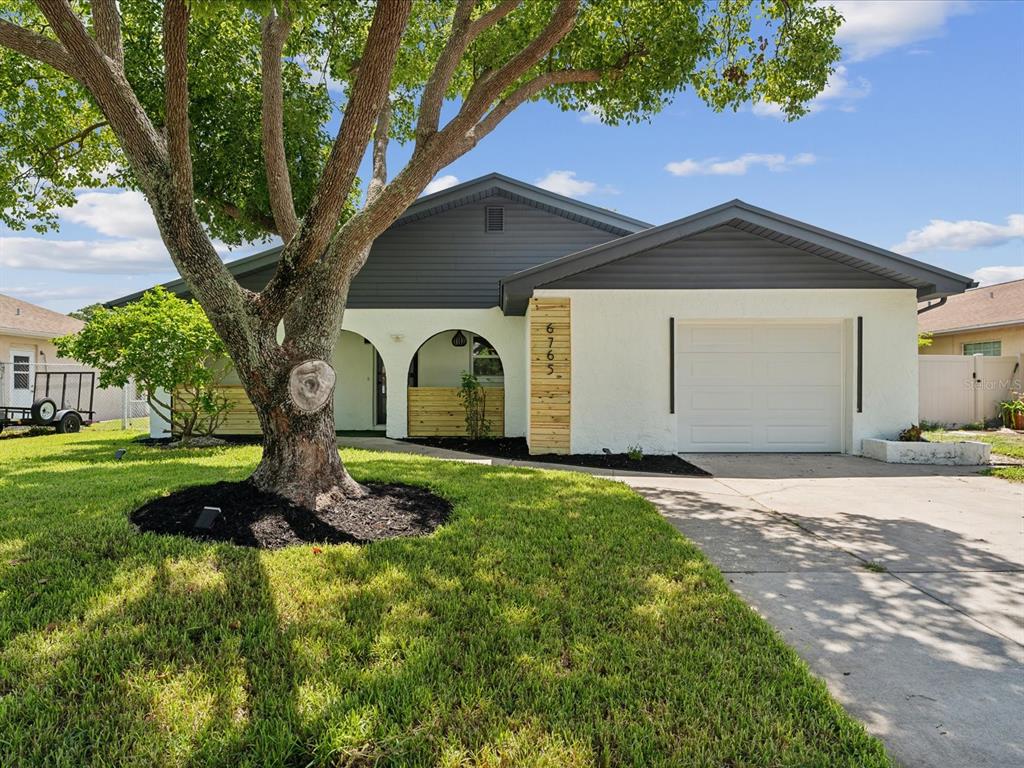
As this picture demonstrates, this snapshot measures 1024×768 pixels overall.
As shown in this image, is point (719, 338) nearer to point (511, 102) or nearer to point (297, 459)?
point (511, 102)

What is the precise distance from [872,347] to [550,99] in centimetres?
664

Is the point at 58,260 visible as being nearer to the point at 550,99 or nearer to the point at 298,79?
the point at 298,79

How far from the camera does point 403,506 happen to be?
5.11 metres

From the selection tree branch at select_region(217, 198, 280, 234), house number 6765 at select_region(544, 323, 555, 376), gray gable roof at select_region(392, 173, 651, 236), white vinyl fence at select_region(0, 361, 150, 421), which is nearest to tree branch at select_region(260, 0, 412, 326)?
house number 6765 at select_region(544, 323, 555, 376)

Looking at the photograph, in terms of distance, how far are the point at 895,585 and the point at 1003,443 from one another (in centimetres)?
972

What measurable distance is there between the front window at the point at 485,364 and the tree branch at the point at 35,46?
9699 mm

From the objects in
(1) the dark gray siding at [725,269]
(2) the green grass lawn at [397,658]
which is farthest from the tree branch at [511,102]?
(2) the green grass lawn at [397,658]

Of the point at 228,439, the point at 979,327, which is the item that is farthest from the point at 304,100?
the point at 979,327

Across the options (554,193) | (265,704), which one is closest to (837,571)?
(265,704)

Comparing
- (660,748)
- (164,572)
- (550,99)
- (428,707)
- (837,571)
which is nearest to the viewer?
(660,748)

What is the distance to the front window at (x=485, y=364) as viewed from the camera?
1373 centimetres

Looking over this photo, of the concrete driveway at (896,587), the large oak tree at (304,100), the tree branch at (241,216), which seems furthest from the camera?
the tree branch at (241,216)

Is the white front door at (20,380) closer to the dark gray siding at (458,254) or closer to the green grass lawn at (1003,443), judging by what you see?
the dark gray siding at (458,254)

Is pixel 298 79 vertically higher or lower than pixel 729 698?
higher
